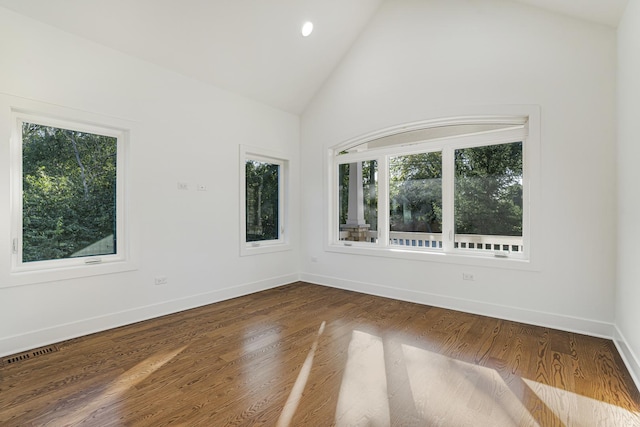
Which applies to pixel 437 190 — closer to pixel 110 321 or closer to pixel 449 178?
pixel 449 178

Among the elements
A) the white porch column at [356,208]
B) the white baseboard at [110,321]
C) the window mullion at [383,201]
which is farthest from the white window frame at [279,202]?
the window mullion at [383,201]

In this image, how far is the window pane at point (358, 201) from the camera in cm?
504

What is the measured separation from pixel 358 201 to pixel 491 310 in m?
2.39

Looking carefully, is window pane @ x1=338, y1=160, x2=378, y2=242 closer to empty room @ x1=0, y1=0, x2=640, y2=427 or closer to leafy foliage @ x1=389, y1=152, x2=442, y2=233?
empty room @ x1=0, y1=0, x2=640, y2=427

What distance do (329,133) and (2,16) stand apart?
3.87 m

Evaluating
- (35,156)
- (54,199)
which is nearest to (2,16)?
(35,156)

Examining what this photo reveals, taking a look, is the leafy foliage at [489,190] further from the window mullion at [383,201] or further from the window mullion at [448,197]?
the window mullion at [383,201]

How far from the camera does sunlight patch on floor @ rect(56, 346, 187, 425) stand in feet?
6.38

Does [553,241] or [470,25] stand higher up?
[470,25]

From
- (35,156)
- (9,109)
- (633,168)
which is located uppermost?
(9,109)

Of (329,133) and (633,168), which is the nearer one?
(633,168)

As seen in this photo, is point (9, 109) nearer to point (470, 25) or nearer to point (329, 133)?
point (329, 133)

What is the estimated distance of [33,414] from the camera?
6.46 ft

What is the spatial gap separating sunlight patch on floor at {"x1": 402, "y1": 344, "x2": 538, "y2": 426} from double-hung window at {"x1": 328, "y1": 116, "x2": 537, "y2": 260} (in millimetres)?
1812
